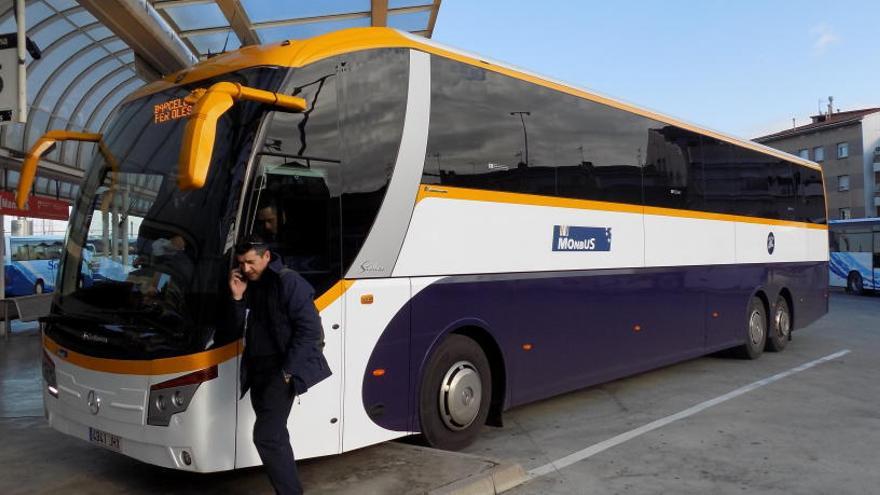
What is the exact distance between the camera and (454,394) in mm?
5641

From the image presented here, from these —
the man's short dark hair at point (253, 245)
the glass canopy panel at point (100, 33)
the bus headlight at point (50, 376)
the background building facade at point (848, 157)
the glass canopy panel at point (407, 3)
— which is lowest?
the bus headlight at point (50, 376)

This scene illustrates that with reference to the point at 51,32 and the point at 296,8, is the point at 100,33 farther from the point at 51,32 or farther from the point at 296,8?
the point at 296,8

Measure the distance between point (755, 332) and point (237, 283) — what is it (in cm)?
959

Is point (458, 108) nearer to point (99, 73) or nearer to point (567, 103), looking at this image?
point (567, 103)

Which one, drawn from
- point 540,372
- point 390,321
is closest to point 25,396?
point 390,321

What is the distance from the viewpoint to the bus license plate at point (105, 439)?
442 cm

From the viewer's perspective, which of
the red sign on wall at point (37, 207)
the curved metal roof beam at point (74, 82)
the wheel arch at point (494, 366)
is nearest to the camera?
the wheel arch at point (494, 366)

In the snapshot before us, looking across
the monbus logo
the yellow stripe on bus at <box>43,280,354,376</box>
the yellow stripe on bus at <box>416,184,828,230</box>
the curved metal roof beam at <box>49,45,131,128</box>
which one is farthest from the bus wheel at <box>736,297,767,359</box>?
the curved metal roof beam at <box>49,45,131,128</box>

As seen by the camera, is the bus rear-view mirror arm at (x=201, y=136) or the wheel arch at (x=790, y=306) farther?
the wheel arch at (x=790, y=306)

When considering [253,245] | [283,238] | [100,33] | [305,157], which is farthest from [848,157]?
[253,245]

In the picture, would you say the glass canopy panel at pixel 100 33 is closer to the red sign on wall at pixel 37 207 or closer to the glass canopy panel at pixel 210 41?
the glass canopy panel at pixel 210 41

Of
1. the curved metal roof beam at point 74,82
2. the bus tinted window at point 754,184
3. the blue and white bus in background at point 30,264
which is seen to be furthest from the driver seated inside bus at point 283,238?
the blue and white bus in background at point 30,264

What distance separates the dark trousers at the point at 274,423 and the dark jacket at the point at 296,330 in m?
0.08

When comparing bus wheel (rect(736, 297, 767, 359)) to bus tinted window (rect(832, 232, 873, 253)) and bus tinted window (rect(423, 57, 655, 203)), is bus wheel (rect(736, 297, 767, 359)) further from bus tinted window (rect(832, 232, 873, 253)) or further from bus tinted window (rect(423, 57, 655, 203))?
bus tinted window (rect(832, 232, 873, 253))
